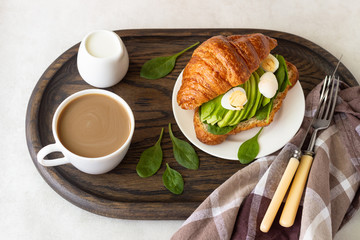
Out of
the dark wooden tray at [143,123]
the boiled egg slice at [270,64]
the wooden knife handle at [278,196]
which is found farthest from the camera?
the boiled egg slice at [270,64]

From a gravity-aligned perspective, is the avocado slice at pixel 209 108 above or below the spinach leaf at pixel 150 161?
above

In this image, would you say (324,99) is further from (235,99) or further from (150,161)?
(150,161)

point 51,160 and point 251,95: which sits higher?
point 251,95

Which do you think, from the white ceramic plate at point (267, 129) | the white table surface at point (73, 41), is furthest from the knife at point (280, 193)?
the white table surface at point (73, 41)

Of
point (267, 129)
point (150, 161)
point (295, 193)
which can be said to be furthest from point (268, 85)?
point (150, 161)

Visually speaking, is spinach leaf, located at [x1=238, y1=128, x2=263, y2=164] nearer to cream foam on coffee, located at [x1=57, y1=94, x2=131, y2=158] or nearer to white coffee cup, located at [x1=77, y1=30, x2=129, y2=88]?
cream foam on coffee, located at [x1=57, y1=94, x2=131, y2=158]

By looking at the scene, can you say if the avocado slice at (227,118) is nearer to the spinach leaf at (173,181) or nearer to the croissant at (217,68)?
the croissant at (217,68)
